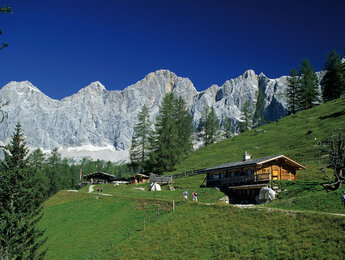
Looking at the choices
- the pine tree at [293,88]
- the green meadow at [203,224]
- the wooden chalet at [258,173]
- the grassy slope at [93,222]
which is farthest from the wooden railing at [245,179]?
the pine tree at [293,88]

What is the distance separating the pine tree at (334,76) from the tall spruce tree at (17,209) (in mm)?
82841

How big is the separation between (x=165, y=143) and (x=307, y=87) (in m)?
47.9

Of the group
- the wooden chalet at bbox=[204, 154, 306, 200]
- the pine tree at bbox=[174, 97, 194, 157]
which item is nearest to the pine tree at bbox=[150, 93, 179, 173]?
the pine tree at bbox=[174, 97, 194, 157]

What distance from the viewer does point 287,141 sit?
61.6 metres

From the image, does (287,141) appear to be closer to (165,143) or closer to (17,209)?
(165,143)

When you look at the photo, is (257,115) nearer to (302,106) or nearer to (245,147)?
(302,106)

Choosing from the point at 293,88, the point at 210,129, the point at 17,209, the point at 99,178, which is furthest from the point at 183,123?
the point at 17,209

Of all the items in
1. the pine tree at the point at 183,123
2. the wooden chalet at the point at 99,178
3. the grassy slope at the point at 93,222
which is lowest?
the grassy slope at the point at 93,222

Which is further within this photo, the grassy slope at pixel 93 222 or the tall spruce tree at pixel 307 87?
the tall spruce tree at pixel 307 87

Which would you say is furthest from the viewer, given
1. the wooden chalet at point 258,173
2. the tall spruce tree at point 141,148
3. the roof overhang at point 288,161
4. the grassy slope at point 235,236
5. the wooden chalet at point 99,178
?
the wooden chalet at point 99,178

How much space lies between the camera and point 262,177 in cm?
3656

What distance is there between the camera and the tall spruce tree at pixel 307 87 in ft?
284

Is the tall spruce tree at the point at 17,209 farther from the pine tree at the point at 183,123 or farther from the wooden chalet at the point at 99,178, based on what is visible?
the pine tree at the point at 183,123

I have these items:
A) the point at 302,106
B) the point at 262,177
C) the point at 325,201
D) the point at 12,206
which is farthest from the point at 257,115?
the point at 12,206
